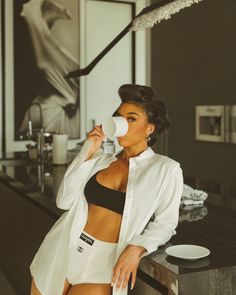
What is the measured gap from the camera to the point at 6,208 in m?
3.24

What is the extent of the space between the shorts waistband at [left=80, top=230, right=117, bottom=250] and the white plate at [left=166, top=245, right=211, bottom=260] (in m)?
0.19

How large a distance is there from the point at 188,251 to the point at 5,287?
85.5 inches

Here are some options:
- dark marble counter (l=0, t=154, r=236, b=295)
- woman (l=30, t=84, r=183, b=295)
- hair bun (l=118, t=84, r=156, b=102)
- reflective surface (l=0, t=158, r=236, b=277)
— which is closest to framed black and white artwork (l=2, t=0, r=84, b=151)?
reflective surface (l=0, t=158, r=236, b=277)

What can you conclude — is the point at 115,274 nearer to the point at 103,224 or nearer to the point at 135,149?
the point at 103,224

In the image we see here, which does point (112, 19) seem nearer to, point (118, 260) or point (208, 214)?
point (208, 214)

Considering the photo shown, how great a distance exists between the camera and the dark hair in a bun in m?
1.53

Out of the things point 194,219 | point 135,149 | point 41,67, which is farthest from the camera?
point 41,67

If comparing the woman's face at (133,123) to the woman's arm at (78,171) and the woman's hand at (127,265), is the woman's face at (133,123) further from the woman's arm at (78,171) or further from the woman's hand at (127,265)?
the woman's hand at (127,265)

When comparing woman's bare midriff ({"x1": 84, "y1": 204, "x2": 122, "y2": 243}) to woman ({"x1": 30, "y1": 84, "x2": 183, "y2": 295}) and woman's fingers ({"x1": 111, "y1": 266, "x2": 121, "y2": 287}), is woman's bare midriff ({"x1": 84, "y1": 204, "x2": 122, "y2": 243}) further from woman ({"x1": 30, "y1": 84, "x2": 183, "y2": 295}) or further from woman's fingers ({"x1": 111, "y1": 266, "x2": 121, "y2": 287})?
woman's fingers ({"x1": 111, "y1": 266, "x2": 121, "y2": 287})

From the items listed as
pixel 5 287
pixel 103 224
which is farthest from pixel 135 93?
pixel 5 287

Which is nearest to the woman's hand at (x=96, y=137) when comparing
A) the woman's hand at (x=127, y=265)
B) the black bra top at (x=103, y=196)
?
the black bra top at (x=103, y=196)

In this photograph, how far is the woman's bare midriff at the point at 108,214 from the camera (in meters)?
1.50

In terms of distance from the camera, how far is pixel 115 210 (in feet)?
4.91

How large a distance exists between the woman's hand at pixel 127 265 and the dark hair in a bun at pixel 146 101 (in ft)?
1.41
